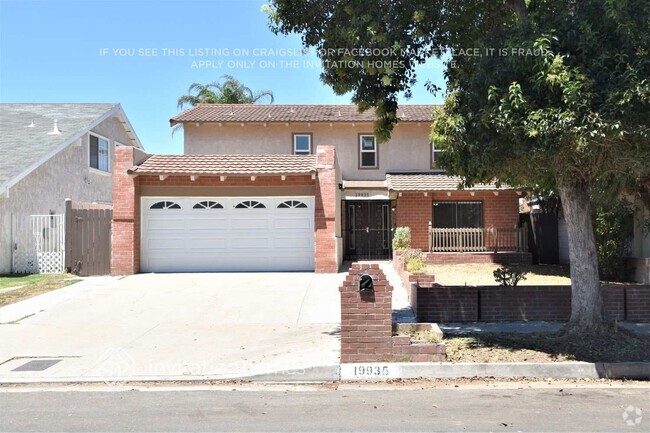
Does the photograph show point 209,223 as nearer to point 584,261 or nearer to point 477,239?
point 477,239

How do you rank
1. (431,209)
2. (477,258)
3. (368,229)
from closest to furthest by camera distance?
1. (477,258)
2. (431,209)
3. (368,229)

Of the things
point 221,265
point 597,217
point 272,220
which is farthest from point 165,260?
point 597,217

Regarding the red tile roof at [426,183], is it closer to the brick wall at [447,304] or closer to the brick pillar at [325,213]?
the brick pillar at [325,213]

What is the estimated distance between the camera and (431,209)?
2075 centimetres

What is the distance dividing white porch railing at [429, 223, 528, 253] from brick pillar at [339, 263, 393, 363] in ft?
42.9

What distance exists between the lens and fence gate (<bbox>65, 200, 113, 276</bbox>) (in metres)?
16.1

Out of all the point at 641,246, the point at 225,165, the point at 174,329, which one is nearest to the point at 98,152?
the point at 225,165

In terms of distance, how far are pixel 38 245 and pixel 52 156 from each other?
3.66 m

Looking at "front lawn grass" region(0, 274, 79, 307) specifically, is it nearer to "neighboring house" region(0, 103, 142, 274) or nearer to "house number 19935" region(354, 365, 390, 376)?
"neighboring house" region(0, 103, 142, 274)

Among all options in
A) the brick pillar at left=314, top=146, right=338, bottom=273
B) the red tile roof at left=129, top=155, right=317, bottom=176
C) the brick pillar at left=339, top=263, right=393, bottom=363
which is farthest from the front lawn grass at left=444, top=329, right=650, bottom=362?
the red tile roof at left=129, top=155, right=317, bottom=176

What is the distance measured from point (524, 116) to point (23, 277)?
14860 millimetres

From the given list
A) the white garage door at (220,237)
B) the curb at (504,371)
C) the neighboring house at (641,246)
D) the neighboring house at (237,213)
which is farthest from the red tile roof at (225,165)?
the curb at (504,371)

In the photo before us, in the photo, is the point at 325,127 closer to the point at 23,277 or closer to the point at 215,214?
the point at 215,214

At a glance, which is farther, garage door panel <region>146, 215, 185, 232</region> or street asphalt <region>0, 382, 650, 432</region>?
garage door panel <region>146, 215, 185, 232</region>
